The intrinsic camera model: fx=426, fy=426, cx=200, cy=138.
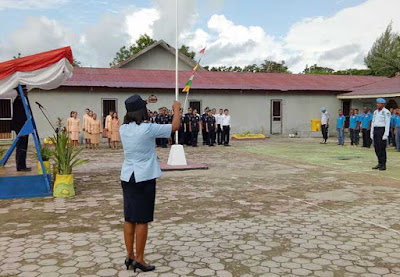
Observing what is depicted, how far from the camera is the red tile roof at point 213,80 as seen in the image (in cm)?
2089

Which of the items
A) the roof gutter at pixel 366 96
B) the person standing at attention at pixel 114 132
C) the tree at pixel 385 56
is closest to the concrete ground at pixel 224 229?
the person standing at attention at pixel 114 132

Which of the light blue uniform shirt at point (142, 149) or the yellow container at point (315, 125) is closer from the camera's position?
the light blue uniform shirt at point (142, 149)

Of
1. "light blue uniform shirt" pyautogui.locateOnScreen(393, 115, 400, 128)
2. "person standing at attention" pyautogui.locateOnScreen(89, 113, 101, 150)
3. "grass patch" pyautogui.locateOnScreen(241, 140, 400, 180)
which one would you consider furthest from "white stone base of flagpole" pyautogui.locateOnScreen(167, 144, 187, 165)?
"light blue uniform shirt" pyautogui.locateOnScreen(393, 115, 400, 128)

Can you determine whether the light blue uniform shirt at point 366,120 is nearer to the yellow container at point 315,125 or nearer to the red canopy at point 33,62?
the yellow container at point 315,125

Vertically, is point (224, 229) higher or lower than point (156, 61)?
lower

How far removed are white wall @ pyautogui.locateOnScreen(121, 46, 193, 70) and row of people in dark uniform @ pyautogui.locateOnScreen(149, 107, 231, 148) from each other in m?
10.2

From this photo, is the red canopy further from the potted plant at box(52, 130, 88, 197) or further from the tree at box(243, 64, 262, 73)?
the tree at box(243, 64, 262, 73)

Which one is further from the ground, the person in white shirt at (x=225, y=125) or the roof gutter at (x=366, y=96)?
the roof gutter at (x=366, y=96)

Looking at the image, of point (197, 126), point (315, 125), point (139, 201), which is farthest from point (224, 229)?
point (315, 125)

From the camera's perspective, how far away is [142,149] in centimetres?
401

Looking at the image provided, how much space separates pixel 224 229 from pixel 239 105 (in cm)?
1801

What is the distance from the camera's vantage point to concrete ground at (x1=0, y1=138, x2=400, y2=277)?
164 inches

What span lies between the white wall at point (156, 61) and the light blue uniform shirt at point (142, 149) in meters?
24.7

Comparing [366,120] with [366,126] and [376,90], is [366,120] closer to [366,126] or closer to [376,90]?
[366,126]
